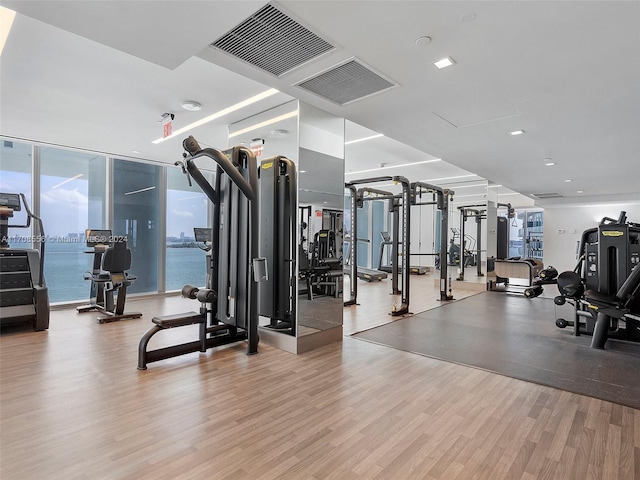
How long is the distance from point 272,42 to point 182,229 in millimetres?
6711

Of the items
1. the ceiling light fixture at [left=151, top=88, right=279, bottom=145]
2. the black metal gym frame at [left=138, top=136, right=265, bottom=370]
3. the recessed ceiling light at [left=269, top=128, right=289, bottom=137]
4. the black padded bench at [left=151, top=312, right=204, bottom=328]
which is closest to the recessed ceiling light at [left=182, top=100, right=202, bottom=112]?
the ceiling light fixture at [left=151, top=88, right=279, bottom=145]

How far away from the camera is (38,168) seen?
20.5ft

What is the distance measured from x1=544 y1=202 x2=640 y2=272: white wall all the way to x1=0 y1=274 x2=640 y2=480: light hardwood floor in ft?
40.3

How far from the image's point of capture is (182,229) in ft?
27.9

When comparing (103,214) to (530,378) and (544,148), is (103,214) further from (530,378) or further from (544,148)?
(544,148)

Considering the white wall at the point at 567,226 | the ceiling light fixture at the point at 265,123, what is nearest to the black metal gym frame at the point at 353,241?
the ceiling light fixture at the point at 265,123

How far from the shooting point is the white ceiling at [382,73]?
225 cm

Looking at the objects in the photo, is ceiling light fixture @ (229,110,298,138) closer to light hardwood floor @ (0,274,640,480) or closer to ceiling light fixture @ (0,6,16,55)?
ceiling light fixture @ (0,6,16,55)

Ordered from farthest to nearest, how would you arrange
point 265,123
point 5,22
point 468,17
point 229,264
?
point 265,123, point 229,264, point 5,22, point 468,17

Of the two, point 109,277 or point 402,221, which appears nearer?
point 109,277

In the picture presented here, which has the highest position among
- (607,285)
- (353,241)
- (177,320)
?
(353,241)

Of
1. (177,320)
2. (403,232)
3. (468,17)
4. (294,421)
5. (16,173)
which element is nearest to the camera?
(468,17)

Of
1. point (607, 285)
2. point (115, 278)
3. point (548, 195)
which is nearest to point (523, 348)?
point (607, 285)

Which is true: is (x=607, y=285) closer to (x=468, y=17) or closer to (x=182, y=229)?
(x=468, y=17)
